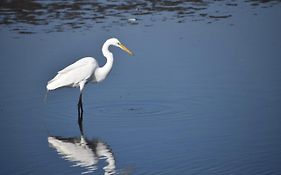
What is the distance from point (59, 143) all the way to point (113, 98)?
2.29 m

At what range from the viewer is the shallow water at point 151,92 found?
8844mm

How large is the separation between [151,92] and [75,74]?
1.44 m

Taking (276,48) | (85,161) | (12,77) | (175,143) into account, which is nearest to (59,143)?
(85,161)

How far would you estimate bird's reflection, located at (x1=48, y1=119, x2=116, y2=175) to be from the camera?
27.9 feet

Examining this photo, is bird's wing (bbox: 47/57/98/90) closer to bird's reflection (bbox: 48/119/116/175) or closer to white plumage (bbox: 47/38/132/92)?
white plumage (bbox: 47/38/132/92)

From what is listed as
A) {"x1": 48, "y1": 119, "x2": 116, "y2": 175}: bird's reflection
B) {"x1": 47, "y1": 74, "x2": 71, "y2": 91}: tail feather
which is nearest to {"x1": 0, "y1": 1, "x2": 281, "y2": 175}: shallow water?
{"x1": 48, "y1": 119, "x2": 116, "y2": 175}: bird's reflection

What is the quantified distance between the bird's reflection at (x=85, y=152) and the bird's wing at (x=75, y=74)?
5.27ft

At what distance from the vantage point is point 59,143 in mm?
9648

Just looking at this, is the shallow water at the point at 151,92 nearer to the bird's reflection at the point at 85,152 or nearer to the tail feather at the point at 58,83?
the bird's reflection at the point at 85,152

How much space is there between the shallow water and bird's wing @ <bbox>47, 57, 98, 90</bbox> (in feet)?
1.45

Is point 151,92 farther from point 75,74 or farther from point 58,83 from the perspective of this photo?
point 58,83

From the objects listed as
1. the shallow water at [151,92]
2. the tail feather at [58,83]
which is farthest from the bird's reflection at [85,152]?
the tail feather at [58,83]

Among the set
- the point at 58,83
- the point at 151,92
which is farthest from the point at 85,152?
the point at 151,92

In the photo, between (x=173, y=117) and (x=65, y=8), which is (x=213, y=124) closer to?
(x=173, y=117)
